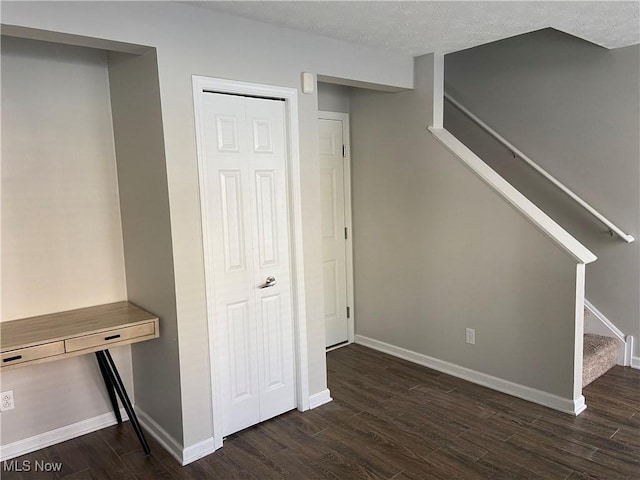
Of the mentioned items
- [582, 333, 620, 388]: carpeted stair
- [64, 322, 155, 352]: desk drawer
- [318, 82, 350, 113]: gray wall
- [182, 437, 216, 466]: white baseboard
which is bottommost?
[182, 437, 216, 466]: white baseboard

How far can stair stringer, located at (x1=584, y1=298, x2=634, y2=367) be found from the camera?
363cm

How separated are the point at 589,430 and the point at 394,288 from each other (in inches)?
65.6

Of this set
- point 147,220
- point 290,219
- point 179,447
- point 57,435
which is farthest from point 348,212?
point 57,435

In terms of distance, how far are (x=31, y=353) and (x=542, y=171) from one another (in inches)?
143

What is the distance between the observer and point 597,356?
11.2 feet

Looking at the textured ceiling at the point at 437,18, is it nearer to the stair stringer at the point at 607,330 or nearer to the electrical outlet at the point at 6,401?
the stair stringer at the point at 607,330

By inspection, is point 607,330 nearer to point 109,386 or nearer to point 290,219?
point 290,219

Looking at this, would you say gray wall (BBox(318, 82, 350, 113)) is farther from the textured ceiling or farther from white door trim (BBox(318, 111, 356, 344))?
the textured ceiling

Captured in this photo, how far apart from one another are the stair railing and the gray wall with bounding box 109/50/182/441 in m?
2.84

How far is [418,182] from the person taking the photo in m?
3.67

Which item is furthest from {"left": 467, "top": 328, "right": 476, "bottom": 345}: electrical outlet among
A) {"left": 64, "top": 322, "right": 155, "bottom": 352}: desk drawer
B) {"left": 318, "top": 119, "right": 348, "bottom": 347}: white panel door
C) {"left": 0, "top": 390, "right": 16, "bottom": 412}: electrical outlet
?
{"left": 0, "top": 390, "right": 16, "bottom": 412}: electrical outlet

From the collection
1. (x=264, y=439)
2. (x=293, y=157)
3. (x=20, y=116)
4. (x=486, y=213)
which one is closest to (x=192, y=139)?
(x=293, y=157)

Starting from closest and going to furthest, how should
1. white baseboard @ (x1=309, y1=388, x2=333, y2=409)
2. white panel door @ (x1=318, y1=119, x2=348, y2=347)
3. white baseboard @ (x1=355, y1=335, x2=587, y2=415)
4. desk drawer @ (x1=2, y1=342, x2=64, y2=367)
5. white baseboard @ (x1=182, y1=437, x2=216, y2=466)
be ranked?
desk drawer @ (x1=2, y1=342, x2=64, y2=367), white baseboard @ (x1=182, y1=437, x2=216, y2=466), white baseboard @ (x1=355, y1=335, x2=587, y2=415), white baseboard @ (x1=309, y1=388, x2=333, y2=409), white panel door @ (x1=318, y1=119, x2=348, y2=347)

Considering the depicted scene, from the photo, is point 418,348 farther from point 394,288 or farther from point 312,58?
point 312,58
